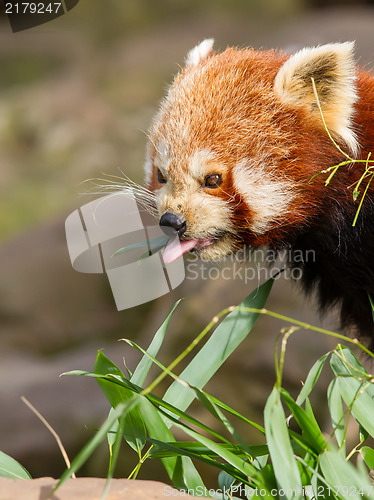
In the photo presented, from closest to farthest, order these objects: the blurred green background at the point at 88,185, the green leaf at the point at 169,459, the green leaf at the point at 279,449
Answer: the green leaf at the point at 279,449
the green leaf at the point at 169,459
the blurred green background at the point at 88,185

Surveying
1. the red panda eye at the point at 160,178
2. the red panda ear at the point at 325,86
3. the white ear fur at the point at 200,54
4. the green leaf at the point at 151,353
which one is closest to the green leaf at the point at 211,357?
the green leaf at the point at 151,353

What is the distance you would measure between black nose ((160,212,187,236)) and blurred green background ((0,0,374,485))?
68 cm

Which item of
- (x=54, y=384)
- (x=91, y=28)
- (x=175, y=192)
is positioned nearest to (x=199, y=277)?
(x=54, y=384)

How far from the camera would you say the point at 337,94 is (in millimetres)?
1563

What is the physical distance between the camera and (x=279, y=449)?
1061 mm

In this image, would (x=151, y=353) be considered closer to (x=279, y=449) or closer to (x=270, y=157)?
(x=279, y=449)

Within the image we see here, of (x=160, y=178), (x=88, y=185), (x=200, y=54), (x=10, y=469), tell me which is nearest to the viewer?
(x=10, y=469)

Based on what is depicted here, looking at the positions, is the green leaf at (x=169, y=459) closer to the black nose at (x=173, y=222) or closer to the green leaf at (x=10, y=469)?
the green leaf at (x=10, y=469)

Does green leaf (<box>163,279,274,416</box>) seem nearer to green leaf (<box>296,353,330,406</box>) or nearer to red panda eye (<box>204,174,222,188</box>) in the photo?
green leaf (<box>296,353,330,406</box>)

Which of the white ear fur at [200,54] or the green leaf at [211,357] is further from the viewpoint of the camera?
the white ear fur at [200,54]

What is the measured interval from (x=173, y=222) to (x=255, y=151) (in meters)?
0.28

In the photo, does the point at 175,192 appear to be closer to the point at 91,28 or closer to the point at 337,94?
the point at 337,94

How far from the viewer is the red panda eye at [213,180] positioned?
5.01 ft

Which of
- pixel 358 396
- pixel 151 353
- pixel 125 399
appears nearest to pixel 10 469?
pixel 125 399
